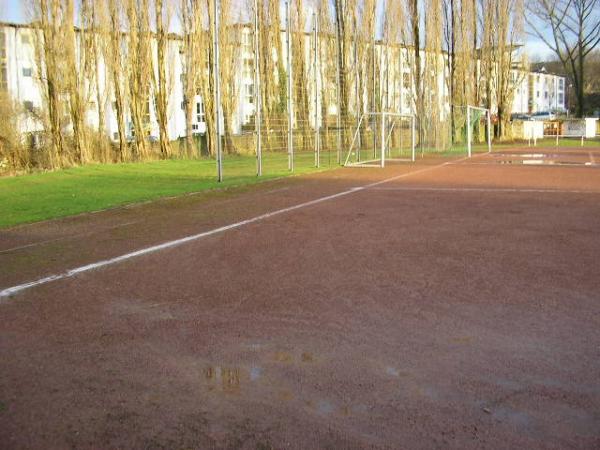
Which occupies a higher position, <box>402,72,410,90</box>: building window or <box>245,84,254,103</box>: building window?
<box>245,84,254,103</box>: building window

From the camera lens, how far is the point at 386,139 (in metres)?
30.6

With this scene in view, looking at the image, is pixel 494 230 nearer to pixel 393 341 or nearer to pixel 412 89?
pixel 393 341

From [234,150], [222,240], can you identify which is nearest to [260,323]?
[222,240]

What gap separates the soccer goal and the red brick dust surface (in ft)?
57.6

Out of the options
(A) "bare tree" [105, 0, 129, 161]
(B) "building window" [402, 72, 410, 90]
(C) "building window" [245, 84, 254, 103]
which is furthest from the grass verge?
(C) "building window" [245, 84, 254, 103]

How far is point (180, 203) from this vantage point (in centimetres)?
1366

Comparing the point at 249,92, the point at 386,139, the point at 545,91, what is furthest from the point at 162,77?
the point at 545,91

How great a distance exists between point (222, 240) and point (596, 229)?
16.5 feet

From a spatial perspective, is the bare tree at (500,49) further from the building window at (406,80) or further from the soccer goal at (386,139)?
the soccer goal at (386,139)

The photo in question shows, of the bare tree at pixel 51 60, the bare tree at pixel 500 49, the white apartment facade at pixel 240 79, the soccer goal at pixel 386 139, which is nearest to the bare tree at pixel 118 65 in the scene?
the white apartment facade at pixel 240 79

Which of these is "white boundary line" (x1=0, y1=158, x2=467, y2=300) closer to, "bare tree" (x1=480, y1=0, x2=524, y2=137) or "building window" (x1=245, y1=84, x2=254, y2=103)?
"bare tree" (x1=480, y1=0, x2=524, y2=137)

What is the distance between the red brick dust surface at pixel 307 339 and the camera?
3514 millimetres

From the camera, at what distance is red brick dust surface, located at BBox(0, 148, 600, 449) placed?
11.5 feet

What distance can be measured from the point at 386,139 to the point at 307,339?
26.3 m
